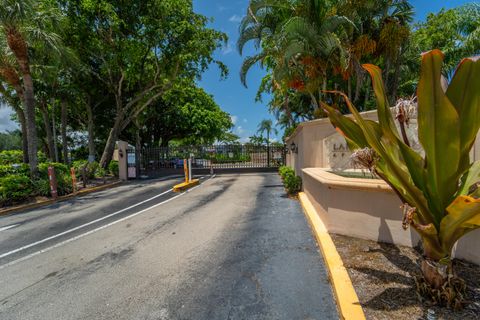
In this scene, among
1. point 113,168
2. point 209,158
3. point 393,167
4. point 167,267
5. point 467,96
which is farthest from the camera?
point 209,158

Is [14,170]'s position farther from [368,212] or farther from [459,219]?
[459,219]

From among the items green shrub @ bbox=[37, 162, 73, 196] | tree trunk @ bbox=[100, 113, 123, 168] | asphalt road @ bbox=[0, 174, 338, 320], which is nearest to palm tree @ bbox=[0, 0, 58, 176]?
green shrub @ bbox=[37, 162, 73, 196]

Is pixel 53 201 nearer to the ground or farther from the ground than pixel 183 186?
A: nearer to the ground

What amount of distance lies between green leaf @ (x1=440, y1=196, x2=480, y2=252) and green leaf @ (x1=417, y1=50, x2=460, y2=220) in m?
0.16

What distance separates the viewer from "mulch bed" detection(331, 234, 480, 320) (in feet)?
7.81

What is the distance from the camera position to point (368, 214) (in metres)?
4.16

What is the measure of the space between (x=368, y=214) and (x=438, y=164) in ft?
6.62

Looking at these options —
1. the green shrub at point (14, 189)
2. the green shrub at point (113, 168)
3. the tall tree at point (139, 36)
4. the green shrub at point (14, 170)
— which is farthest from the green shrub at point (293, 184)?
the green shrub at point (113, 168)

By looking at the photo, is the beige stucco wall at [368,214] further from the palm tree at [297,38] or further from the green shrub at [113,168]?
the green shrub at [113,168]

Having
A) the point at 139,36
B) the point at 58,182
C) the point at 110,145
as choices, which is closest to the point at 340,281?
the point at 58,182

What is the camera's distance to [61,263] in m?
4.51

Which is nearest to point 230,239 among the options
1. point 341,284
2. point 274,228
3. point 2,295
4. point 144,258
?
point 274,228

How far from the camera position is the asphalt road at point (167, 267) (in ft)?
9.84

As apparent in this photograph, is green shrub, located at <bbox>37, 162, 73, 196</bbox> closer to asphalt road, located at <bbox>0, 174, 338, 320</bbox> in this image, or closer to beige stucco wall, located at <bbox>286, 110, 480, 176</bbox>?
asphalt road, located at <bbox>0, 174, 338, 320</bbox>
